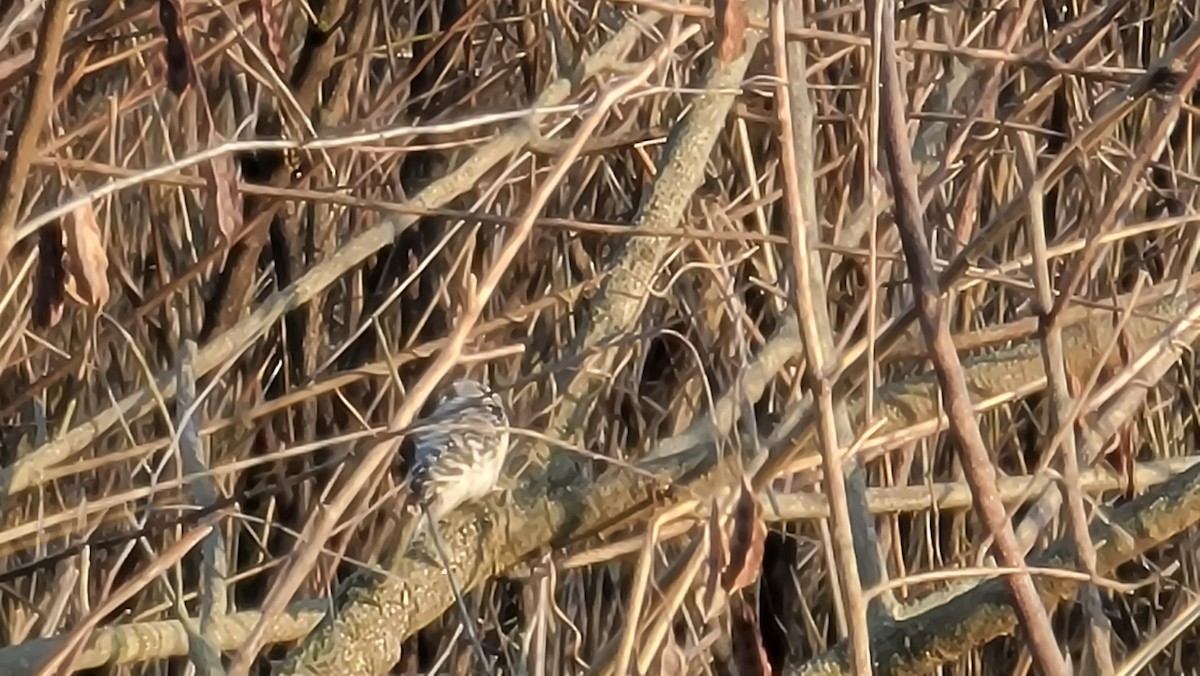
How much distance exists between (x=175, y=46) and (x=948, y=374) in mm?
467

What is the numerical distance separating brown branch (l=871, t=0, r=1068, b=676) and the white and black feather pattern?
2.32ft

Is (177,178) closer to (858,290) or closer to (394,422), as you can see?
(394,422)

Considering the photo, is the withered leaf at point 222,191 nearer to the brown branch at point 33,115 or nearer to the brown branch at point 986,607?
the brown branch at point 33,115

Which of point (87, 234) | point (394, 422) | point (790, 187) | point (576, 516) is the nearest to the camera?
point (790, 187)

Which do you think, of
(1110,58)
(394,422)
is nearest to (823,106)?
(1110,58)

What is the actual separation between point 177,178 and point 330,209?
0.62 meters

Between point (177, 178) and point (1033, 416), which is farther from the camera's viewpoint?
point (1033, 416)

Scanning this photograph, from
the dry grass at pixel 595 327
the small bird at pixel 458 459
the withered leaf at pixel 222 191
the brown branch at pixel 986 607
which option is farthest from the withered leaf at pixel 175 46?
the brown branch at pixel 986 607

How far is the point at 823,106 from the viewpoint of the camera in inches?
81.7

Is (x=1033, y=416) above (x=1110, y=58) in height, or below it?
below

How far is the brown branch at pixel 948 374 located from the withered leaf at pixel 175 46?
0.40m

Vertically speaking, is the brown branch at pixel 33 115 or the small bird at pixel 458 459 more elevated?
the brown branch at pixel 33 115

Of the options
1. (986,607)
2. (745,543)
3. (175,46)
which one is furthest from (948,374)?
(986,607)

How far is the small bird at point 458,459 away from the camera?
143 centimetres
